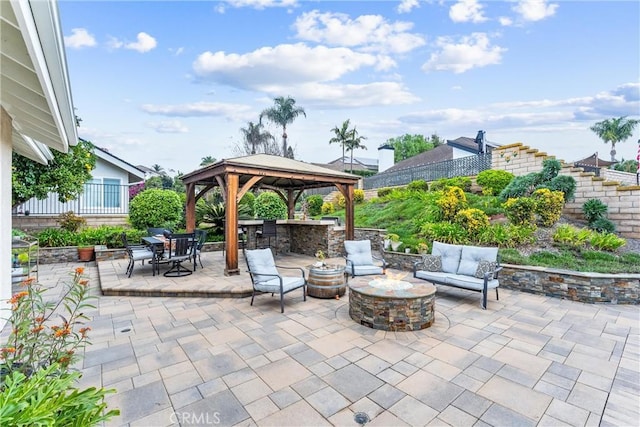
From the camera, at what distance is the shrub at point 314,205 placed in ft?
53.7

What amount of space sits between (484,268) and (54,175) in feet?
36.9

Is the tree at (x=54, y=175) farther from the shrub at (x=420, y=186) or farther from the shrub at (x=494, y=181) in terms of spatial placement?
the shrub at (x=494, y=181)

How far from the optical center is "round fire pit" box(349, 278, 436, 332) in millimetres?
4031

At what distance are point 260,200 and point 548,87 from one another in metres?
11.2

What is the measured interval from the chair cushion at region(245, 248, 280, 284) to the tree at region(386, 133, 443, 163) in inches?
1489

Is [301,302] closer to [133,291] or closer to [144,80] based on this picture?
[133,291]

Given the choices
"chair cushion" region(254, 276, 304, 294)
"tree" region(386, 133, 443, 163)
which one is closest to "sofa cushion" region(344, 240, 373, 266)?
"chair cushion" region(254, 276, 304, 294)

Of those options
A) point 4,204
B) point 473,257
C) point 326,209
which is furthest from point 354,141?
point 4,204

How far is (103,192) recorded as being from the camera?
42.4 feet

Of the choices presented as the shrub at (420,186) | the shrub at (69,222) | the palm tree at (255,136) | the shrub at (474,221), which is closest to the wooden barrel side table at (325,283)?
→ the shrub at (474,221)

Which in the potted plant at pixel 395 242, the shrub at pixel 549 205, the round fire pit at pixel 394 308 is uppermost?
the shrub at pixel 549 205

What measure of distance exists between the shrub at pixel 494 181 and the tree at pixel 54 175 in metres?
13.7

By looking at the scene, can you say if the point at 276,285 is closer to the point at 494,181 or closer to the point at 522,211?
the point at 522,211

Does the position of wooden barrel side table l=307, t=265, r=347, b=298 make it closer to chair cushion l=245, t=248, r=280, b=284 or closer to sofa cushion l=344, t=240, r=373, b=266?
chair cushion l=245, t=248, r=280, b=284
